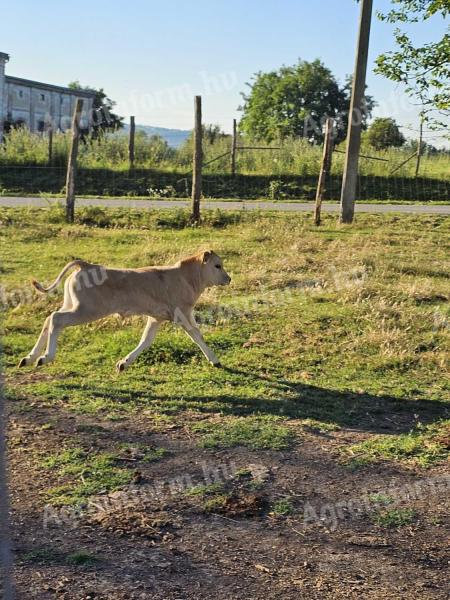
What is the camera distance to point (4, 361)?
8.38 m

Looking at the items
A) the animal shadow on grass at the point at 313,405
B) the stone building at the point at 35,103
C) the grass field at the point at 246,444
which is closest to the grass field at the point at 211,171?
the grass field at the point at 246,444

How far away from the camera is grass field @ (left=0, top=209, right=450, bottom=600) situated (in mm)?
4344

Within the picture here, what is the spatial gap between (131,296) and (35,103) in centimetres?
5921

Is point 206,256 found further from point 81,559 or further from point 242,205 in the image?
point 242,205

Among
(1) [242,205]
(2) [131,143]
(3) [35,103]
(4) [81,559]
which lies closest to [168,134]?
(2) [131,143]

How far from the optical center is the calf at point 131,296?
789 centimetres

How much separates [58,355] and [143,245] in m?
6.52

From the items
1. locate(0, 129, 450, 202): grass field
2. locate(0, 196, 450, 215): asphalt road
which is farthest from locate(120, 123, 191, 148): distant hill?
locate(0, 196, 450, 215): asphalt road

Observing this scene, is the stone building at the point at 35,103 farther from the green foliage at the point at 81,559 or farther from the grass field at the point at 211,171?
the green foliage at the point at 81,559

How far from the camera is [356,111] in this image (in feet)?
60.7

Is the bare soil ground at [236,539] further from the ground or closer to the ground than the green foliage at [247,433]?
closer to the ground

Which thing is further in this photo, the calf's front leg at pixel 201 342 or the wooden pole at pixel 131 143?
the wooden pole at pixel 131 143

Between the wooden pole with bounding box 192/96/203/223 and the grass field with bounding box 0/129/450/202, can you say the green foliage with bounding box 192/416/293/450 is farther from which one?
the grass field with bounding box 0/129/450/202

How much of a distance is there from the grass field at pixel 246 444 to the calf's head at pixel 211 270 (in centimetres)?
78
